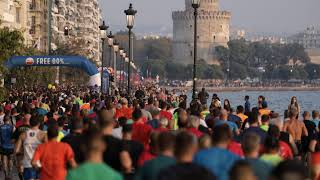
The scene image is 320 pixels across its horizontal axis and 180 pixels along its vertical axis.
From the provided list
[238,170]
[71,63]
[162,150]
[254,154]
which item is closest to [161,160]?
[162,150]

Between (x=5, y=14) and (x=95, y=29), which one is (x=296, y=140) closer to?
(x=5, y=14)

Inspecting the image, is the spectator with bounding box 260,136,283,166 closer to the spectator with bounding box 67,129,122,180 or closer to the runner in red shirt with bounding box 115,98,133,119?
the spectator with bounding box 67,129,122,180

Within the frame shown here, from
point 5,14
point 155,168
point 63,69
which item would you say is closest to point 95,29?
point 63,69

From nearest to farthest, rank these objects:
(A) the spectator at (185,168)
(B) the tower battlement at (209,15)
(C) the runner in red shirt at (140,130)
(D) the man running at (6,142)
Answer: (A) the spectator at (185,168), (C) the runner in red shirt at (140,130), (D) the man running at (6,142), (B) the tower battlement at (209,15)

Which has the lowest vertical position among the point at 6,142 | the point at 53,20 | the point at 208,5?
the point at 6,142

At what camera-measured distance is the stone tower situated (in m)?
193

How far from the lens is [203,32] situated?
634ft

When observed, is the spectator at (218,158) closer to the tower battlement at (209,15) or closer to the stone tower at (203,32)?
the stone tower at (203,32)

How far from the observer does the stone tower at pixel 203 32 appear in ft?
633

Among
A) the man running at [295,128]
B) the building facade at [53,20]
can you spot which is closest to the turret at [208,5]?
the building facade at [53,20]

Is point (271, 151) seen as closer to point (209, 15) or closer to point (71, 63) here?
point (71, 63)

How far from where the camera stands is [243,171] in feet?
23.6

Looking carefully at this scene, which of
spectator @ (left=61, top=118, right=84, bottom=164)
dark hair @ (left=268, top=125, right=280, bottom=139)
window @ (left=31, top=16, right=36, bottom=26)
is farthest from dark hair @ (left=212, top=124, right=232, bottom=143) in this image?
window @ (left=31, top=16, right=36, bottom=26)

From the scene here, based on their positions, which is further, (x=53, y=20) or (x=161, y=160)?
(x=53, y=20)
